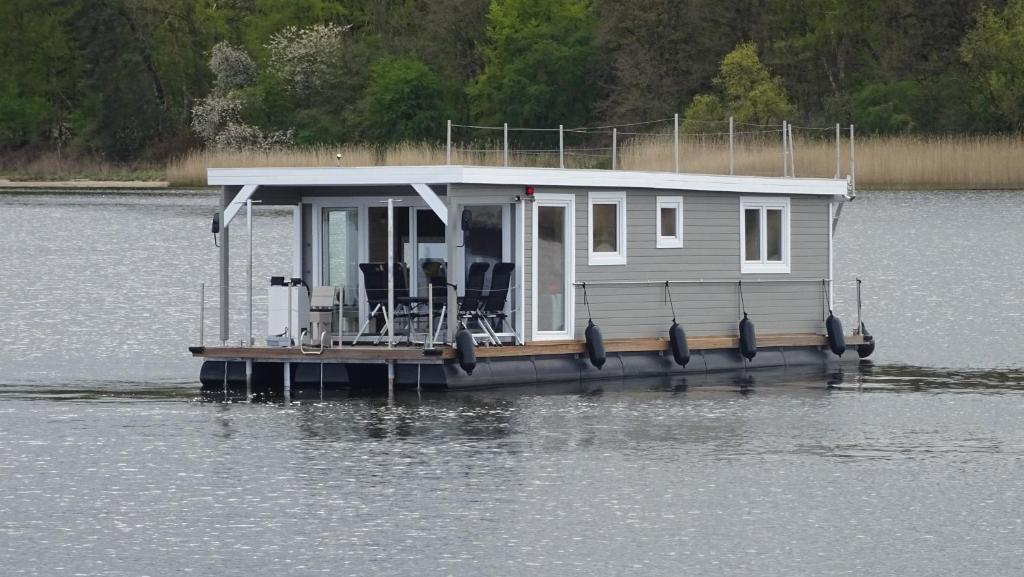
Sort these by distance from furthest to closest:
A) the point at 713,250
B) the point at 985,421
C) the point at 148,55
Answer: the point at 148,55, the point at 713,250, the point at 985,421

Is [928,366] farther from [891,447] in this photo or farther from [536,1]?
[536,1]

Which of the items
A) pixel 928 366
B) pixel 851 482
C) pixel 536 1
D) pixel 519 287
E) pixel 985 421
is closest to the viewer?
pixel 851 482

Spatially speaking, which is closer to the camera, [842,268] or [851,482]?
[851,482]

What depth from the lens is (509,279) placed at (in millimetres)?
24984

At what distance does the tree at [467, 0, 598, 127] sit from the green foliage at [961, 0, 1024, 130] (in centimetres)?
1891

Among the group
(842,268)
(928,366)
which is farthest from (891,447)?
(842,268)

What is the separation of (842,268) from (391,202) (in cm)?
2749

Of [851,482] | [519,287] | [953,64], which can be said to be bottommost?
[851,482]

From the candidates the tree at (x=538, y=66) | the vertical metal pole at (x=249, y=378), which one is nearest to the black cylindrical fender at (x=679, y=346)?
the vertical metal pole at (x=249, y=378)

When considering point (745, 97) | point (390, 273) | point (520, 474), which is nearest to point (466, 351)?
point (390, 273)

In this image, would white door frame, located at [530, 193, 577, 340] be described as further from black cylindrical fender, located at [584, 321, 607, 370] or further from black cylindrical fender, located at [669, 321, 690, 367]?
black cylindrical fender, located at [669, 321, 690, 367]

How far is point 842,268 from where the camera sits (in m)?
49.8

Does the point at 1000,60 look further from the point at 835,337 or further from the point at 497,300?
the point at 497,300

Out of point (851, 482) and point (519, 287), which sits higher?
point (519, 287)
